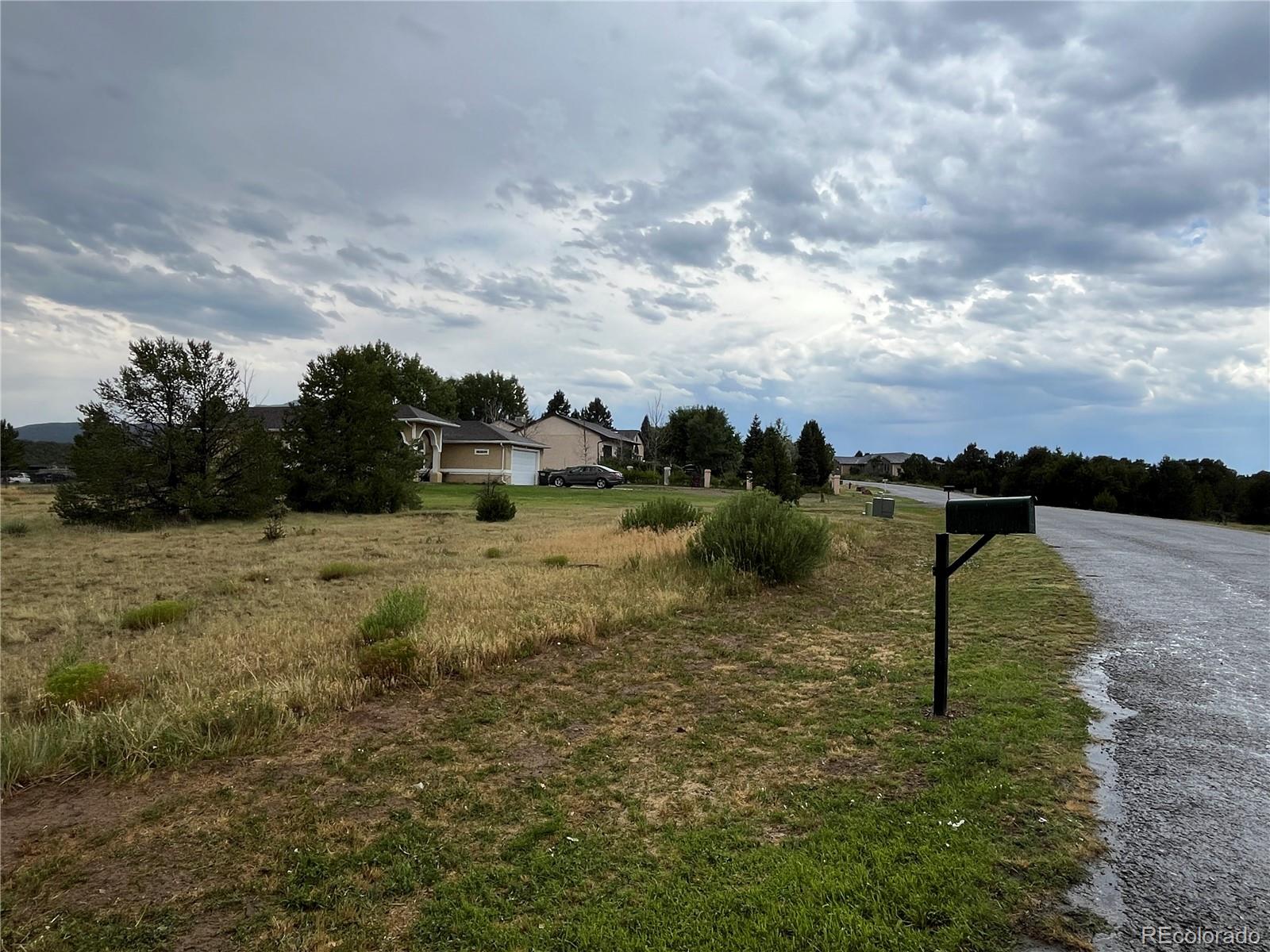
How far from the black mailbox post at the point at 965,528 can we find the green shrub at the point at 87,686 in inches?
214

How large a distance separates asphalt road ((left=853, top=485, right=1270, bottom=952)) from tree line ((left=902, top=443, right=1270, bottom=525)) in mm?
23622

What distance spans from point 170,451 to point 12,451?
6883 centimetres

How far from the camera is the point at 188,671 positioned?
5395 millimetres

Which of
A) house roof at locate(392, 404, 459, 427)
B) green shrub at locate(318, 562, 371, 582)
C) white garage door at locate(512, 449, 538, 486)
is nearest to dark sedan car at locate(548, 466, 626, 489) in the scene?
white garage door at locate(512, 449, 538, 486)

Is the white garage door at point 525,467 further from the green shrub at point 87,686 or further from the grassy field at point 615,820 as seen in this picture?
the grassy field at point 615,820

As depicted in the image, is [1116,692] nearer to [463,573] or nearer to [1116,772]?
[1116,772]

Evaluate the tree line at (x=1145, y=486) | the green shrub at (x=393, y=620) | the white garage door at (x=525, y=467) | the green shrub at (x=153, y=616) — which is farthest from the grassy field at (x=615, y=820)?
the white garage door at (x=525, y=467)

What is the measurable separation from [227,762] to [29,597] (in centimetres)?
828

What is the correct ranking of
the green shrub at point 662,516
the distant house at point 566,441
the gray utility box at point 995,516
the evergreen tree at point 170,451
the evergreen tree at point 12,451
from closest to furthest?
1. the gray utility box at point 995,516
2. the green shrub at point 662,516
3. the evergreen tree at point 170,451
4. the distant house at point 566,441
5. the evergreen tree at point 12,451

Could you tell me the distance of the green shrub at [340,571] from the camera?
35.8 feet

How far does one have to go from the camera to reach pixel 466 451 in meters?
46.3

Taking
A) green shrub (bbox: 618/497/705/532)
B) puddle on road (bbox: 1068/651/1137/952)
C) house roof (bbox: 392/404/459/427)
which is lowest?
puddle on road (bbox: 1068/651/1137/952)

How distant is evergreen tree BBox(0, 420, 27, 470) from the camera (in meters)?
67.9

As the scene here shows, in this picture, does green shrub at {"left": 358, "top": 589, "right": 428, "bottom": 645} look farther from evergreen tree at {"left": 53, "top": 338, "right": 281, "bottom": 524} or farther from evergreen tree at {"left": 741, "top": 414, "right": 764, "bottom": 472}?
evergreen tree at {"left": 741, "top": 414, "right": 764, "bottom": 472}
